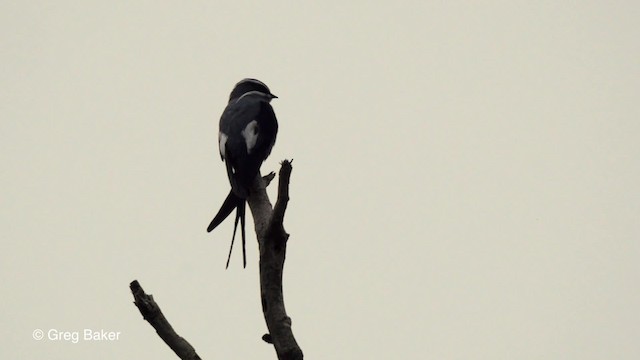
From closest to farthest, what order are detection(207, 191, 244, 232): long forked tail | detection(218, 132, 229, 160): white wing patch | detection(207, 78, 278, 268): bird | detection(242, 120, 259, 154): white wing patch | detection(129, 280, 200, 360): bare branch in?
detection(129, 280, 200, 360): bare branch, detection(207, 78, 278, 268): bird, detection(207, 191, 244, 232): long forked tail, detection(242, 120, 259, 154): white wing patch, detection(218, 132, 229, 160): white wing patch

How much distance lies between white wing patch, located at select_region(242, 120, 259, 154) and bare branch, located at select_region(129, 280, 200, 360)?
2155 mm

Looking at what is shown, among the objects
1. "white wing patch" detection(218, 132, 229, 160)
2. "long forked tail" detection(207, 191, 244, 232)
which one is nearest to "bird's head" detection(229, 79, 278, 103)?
"white wing patch" detection(218, 132, 229, 160)

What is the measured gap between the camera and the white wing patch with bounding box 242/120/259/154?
232 inches

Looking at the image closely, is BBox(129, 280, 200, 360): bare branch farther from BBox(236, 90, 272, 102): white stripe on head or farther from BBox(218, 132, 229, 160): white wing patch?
BBox(236, 90, 272, 102): white stripe on head

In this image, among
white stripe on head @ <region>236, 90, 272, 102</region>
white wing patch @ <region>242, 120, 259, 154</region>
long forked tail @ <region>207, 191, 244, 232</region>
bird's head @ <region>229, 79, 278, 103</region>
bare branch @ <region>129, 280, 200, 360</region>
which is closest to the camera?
bare branch @ <region>129, 280, 200, 360</region>

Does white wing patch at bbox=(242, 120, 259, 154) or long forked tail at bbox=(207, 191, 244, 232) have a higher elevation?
white wing patch at bbox=(242, 120, 259, 154)

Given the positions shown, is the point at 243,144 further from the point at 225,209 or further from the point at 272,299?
the point at 272,299

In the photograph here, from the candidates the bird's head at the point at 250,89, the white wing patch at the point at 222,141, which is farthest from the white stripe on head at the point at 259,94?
the white wing patch at the point at 222,141

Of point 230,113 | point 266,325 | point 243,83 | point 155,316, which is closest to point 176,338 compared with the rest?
point 155,316

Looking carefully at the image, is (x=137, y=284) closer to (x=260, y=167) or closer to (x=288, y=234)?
(x=288, y=234)

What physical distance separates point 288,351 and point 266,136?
260 centimetres

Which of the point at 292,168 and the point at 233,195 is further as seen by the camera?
the point at 233,195

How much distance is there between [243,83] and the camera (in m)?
7.04

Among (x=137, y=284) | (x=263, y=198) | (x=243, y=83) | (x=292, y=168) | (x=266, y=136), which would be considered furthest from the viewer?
(x=243, y=83)
